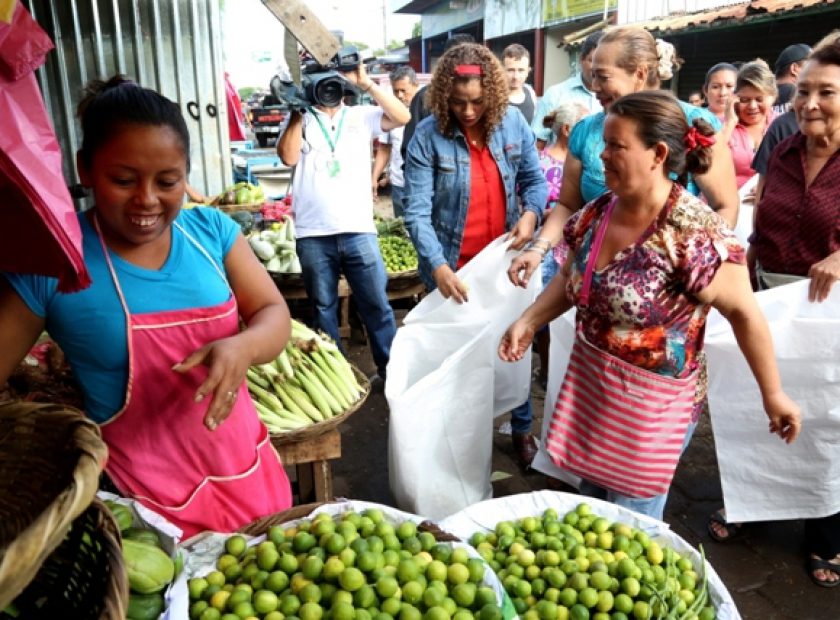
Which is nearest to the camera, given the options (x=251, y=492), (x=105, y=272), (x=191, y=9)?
(x=105, y=272)

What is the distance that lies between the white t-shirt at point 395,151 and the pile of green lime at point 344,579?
505cm

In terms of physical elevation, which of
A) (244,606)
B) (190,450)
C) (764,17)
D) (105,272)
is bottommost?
(244,606)

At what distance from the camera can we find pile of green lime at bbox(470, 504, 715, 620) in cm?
170

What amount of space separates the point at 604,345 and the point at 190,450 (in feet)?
3.98

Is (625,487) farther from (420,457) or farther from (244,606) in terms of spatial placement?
(244,606)

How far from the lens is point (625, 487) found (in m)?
2.09

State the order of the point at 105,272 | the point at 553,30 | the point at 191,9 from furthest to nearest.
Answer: the point at 553,30 → the point at 191,9 → the point at 105,272

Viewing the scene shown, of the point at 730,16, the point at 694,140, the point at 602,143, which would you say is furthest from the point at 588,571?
the point at 730,16

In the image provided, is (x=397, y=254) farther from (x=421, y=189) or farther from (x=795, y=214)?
(x=795, y=214)

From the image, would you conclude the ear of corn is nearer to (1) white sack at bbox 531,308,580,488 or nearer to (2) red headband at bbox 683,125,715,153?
(1) white sack at bbox 531,308,580,488

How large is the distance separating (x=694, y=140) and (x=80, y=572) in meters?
1.77

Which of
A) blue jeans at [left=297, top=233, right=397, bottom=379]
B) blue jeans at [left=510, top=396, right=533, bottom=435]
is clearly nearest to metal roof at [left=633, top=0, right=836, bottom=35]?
blue jeans at [left=297, top=233, right=397, bottom=379]

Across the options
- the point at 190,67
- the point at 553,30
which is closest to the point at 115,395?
the point at 190,67

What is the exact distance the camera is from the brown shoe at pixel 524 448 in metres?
3.35
